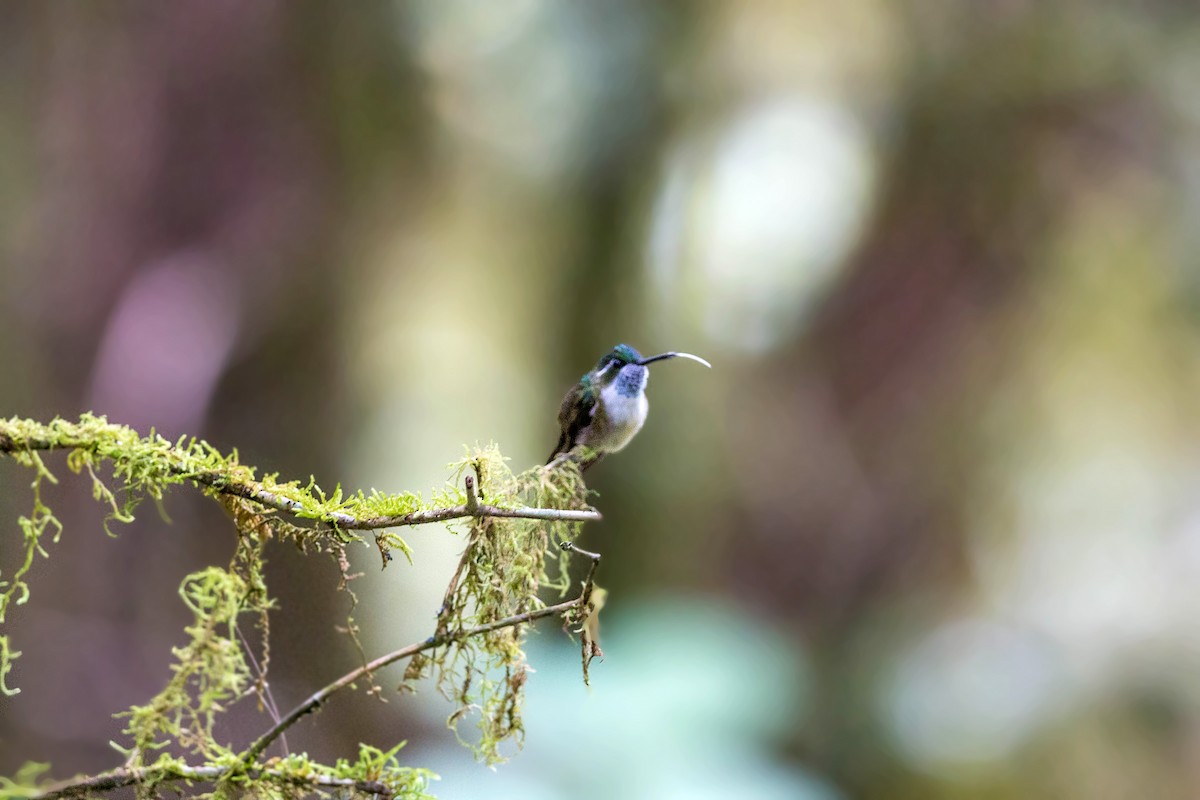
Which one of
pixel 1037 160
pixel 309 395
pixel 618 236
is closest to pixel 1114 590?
pixel 1037 160

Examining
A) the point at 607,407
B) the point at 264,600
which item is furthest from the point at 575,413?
the point at 264,600

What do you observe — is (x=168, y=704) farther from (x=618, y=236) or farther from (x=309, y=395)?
(x=309, y=395)

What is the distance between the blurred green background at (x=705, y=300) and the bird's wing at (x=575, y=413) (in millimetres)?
1958

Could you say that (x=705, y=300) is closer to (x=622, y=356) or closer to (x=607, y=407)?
(x=622, y=356)

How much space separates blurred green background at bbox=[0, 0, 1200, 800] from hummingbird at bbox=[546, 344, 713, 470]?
6.43ft

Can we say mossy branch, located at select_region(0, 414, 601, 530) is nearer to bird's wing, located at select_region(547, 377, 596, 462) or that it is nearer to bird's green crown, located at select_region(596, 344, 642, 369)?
bird's wing, located at select_region(547, 377, 596, 462)

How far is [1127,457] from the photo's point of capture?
5.62m

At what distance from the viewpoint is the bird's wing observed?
193cm

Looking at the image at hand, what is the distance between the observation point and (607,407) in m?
1.92

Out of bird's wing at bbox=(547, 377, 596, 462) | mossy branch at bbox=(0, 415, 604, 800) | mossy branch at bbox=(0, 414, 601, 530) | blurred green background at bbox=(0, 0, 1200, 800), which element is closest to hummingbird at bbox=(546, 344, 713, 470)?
bird's wing at bbox=(547, 377, 596, 462)

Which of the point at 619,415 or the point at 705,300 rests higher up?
the point at 705,300

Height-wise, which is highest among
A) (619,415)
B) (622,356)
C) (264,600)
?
(622,356)

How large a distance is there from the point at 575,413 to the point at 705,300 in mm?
3034

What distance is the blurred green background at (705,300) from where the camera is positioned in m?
4.55
